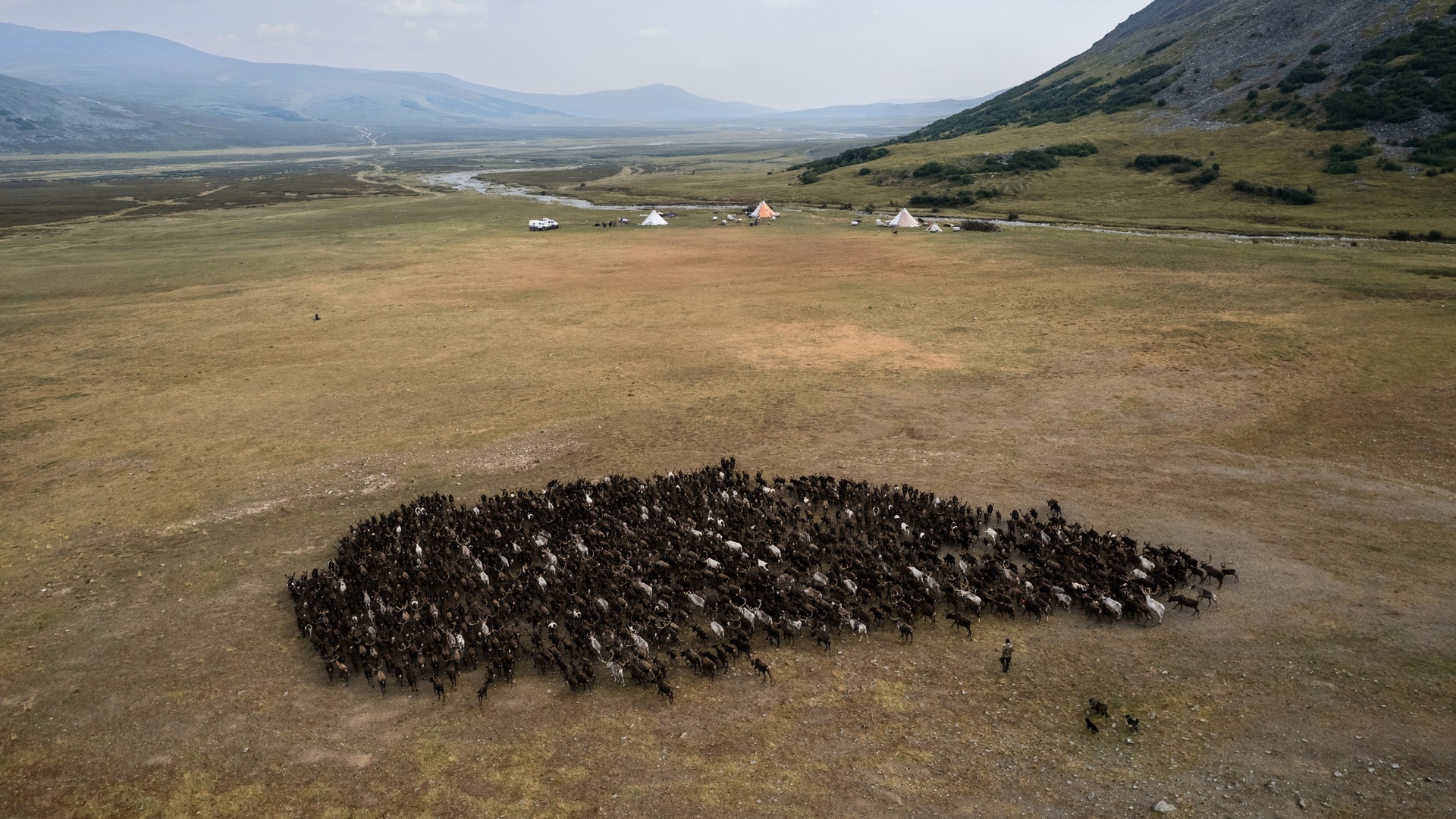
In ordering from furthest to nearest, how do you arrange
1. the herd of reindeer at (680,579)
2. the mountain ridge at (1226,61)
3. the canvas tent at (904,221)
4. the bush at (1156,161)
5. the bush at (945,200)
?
the mountain ridge at (1226,61) → the bush at (945,200) → the bush at (1156,161) → the canvas tent at (904,221) → the herd of reindeer at (680,579)

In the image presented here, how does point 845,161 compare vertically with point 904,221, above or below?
above

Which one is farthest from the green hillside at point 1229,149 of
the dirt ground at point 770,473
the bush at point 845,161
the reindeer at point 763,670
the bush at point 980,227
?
the reindeer at point 763,670

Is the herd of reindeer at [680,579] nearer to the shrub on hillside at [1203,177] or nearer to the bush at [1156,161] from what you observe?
the shrub on hillside at [1203,177]

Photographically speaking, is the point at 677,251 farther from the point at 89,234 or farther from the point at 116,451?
the point at 89,234

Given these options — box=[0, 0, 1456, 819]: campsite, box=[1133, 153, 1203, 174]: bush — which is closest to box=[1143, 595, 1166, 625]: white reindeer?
box=[0, 0, 1456, 819]: campsite

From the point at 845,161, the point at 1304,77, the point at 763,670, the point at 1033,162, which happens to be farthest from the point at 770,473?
the point at 845,161

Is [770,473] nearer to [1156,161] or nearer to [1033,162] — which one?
[1156,161]

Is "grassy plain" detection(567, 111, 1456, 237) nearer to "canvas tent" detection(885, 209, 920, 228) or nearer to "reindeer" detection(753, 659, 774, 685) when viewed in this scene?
"canvas tent" detection(885, 209, 920, 228)
